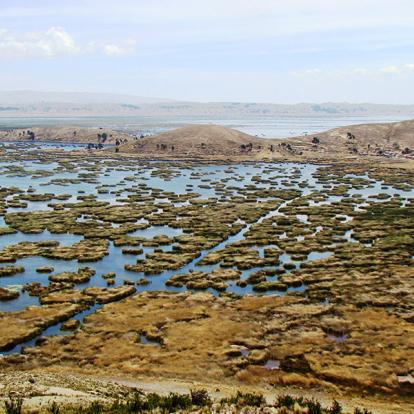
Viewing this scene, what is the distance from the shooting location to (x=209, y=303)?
62625mm

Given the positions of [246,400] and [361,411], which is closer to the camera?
[361,411]

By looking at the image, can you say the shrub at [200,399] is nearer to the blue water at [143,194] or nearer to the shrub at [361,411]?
the shrub at [361,411]

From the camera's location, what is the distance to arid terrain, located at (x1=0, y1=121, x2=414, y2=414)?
139 ft

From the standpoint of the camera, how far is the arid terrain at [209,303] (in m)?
42.4

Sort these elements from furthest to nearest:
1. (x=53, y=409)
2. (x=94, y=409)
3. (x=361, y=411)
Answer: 1. (x=361, y=411)
2. (x=94, y=409)
3. (x=53, y=409)

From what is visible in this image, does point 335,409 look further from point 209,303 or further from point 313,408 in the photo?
point 209,303

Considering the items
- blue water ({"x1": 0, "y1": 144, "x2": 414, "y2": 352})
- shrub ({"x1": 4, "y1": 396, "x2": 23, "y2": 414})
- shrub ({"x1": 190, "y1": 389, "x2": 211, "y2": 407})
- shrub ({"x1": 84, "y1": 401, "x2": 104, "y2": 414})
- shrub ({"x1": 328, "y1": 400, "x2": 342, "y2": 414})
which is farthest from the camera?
blue water ({"x1": 0, "y1": 144, "x2": 414, "y2": 352})

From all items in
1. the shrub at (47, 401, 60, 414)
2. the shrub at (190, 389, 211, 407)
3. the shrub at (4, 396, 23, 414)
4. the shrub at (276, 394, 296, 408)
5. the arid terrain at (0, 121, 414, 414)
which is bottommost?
the arid terrain at (0, 121, 414, 414)

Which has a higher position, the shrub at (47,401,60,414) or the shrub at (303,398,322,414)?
the shrub at (47,401,60,414)

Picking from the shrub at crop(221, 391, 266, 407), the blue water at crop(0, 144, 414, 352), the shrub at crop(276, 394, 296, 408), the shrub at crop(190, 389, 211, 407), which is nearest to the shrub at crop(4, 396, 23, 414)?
the shrub at crop(190, 389, 211, 407)

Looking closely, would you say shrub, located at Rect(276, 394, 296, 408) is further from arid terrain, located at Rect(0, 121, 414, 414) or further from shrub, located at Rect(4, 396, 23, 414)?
shrub, located at Rect(4, 396, 23, 414)

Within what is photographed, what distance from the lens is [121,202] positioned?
139m

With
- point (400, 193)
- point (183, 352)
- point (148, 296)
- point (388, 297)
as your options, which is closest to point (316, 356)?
point (183, 352)

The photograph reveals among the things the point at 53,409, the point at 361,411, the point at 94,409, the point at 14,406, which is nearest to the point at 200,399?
the point at 94,409
